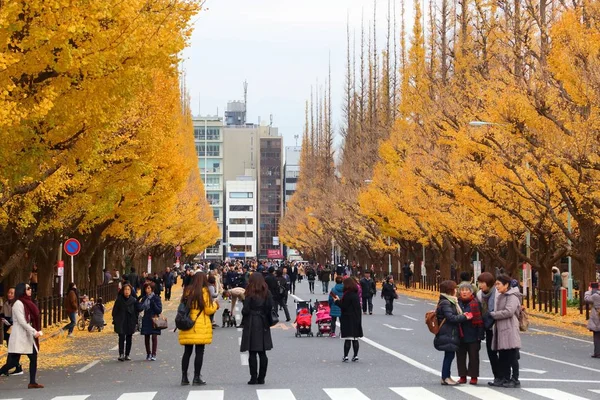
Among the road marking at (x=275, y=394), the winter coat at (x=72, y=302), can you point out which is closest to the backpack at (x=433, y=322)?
the road marking at (x=275, y=394)

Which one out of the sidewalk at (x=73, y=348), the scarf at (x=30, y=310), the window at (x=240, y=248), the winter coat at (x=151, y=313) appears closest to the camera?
the scarf at (x=30, y=310)

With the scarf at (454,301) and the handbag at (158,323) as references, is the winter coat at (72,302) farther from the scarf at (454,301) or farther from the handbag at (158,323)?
the scarf at (454,301)

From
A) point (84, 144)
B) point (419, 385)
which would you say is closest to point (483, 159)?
point (84, 144)

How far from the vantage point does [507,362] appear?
14.2 meters

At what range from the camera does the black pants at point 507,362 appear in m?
14.1

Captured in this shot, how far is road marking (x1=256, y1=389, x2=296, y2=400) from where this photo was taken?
1290 cm

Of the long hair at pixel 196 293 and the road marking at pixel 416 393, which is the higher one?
the long hair at pixel 196 293

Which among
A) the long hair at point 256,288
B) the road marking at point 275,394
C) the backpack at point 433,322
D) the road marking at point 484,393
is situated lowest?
the road marking at point 275,394

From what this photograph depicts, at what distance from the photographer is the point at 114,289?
50.7m

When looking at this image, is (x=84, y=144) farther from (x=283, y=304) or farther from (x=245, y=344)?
Answer: (x=283, y=304)

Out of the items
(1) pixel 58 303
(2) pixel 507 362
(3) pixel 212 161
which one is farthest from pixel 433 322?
(3) pixel 212 161

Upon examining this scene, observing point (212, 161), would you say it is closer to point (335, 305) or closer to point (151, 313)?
point (335, 305)

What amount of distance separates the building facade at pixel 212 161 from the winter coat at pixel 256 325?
165 meters

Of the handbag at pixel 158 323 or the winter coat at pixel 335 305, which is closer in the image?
the handbag at pixel 158 323
